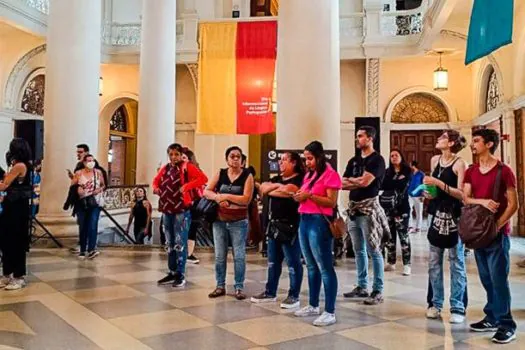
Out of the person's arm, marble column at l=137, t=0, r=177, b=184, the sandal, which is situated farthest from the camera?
marble column at l=137, t=0, r=177, b=184

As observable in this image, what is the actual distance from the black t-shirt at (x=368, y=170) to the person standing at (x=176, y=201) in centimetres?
177

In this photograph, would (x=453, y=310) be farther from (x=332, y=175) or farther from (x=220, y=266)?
(x=220, y=266)

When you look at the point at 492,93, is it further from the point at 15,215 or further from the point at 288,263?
the point at 15,215

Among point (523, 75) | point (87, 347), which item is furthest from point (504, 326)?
point (523, 75)

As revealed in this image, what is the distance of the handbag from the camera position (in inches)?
151

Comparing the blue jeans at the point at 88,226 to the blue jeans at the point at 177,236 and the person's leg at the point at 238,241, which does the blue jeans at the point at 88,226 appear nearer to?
the blue jeans at the point at 177,236

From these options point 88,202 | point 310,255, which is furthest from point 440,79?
point 310,255

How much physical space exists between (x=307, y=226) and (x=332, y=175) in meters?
0.48

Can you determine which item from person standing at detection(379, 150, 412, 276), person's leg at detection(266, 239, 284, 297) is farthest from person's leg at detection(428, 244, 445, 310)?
person standing at detection(379, 150, 412, 276)

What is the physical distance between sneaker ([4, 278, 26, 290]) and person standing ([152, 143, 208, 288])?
1.48m

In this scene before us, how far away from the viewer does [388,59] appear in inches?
621

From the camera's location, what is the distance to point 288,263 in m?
5.01

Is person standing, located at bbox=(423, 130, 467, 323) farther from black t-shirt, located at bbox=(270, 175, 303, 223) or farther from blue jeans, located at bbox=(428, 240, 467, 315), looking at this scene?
black t-shirt, located at bbox=(270, 175, 303, 223)

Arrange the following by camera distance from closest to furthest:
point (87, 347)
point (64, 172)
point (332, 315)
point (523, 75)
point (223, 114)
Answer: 1. point (87, 347)
2. point (332, 315)
3. point (64, 172)
4. point (223, 114)
5. point (523, 75)
